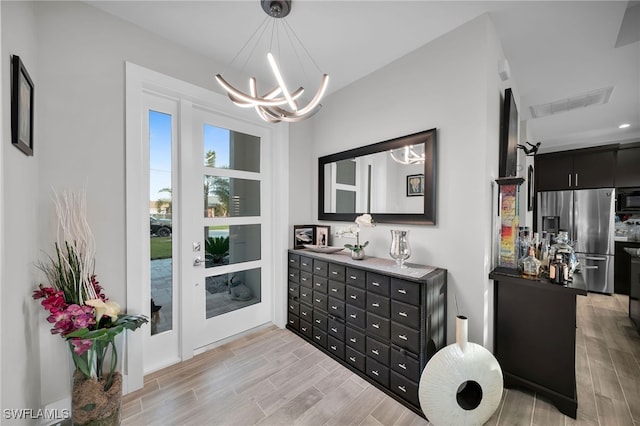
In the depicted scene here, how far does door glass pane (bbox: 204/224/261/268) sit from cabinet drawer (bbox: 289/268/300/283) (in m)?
0.42

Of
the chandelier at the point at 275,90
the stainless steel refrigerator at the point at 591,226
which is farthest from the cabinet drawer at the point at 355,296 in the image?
the stainless steel refrigerator at the point at 591,226

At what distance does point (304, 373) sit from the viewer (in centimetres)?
212

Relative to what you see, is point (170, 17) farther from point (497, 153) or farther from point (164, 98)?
point (497, 153)

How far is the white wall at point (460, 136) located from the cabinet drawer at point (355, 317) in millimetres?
676

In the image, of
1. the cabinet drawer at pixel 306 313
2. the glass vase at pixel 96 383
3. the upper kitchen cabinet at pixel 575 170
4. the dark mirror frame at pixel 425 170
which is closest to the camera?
the glass vase at pixel 96 383

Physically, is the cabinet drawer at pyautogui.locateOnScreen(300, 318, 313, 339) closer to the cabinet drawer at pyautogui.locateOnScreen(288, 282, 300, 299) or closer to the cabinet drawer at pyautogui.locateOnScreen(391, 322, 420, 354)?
the cabinet drawer at pyautogui.locateOnScreen(288, 282, 300, 299)

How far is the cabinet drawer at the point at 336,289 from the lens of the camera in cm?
229

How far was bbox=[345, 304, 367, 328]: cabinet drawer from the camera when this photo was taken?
210 cm

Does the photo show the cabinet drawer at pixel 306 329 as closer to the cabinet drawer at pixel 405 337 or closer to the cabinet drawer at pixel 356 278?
the cabinet drawer at pixel 356 278

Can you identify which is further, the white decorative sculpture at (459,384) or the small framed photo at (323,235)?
the small framed photo at (323,235)

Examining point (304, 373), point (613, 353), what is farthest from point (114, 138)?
point (613, 353)

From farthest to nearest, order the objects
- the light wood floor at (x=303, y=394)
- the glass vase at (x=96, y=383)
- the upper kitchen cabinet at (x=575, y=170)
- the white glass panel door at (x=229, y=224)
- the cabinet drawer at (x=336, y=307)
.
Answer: the upper kitchen cabinet at (x=575, y=170)
the white glass panel door at (x=229, y=224)
the cabinet drawer at (x=336, y=307)
the light wood floor at (x=303, y=394)
the glass vase at (x=96, y=383)

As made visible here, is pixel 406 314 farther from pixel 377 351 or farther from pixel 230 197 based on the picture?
pixel 230 197

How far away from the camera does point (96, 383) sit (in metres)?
1.44
